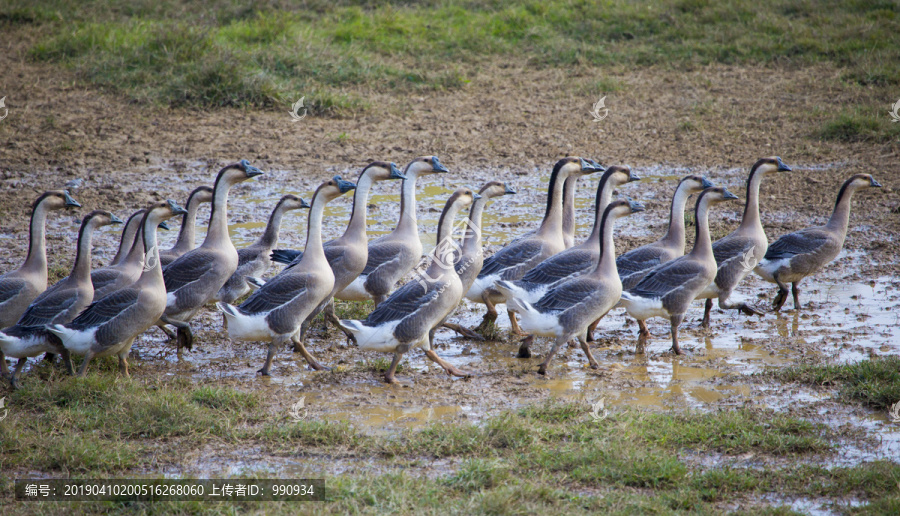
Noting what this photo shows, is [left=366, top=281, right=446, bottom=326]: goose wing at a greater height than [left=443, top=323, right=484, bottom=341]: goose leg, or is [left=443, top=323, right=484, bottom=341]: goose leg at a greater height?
[left=366, top=281, right=446, bottom=326]: goose wing

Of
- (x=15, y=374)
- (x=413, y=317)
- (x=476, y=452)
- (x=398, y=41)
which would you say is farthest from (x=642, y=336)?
(x=398, y=41)

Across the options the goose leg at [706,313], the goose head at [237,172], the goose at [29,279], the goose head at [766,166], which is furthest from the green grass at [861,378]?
the goose at [29,279]

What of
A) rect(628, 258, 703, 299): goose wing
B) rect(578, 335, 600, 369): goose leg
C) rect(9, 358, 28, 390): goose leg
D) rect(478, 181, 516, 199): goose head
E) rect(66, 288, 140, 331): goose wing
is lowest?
rect(578, 335, 600, 369): goose leg

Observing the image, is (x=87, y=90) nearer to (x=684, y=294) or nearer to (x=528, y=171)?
(x=528, y=171)

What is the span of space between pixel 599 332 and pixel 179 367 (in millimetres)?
4257

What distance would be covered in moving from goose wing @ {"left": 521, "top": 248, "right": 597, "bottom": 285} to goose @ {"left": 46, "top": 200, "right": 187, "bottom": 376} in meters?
3.59

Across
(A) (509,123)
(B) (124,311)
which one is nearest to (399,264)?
(B) (124,311)

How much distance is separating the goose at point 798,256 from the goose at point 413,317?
12.7 ft

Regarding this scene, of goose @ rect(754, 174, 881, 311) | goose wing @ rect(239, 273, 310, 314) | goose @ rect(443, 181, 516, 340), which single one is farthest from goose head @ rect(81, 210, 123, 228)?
goose @ rect(754, 174, 881, 311)

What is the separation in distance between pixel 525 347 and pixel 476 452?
7.75ft

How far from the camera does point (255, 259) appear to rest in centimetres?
892

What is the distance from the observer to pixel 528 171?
13000 millimetres

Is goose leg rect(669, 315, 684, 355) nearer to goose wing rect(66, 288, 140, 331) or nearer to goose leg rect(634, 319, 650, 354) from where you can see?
goose leg rect(634, 319, 650, 354)

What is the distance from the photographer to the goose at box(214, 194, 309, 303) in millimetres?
8773
